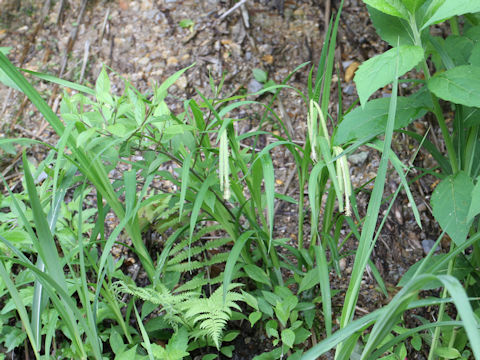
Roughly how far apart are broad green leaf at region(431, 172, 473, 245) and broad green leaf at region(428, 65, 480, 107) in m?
0.28

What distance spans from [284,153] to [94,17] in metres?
1.33

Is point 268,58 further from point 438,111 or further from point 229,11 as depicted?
point 438,111

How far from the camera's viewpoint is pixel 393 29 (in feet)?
3.94

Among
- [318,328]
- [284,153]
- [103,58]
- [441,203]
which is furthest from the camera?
[103,58]

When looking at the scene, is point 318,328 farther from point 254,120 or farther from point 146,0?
point 146,0

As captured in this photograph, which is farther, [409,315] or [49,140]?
[49,140]

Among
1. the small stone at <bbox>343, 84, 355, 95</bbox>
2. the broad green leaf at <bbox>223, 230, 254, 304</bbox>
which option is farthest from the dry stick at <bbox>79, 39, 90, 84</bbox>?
the broad green leaf at <bbox>223, 230, 254, 304</bbox>

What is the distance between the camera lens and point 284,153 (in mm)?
2035

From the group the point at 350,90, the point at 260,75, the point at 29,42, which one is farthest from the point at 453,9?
the point at 29,42

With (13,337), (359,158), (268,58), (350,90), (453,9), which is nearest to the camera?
(453,9)

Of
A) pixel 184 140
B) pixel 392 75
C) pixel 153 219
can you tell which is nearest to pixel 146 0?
pixel 153 219

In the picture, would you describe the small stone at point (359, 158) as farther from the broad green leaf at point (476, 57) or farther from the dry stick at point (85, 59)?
the dry stick at point (85, 59)

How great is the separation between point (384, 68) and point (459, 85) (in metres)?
0.21

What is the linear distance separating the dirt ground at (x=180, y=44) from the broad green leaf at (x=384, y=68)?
950 mm
